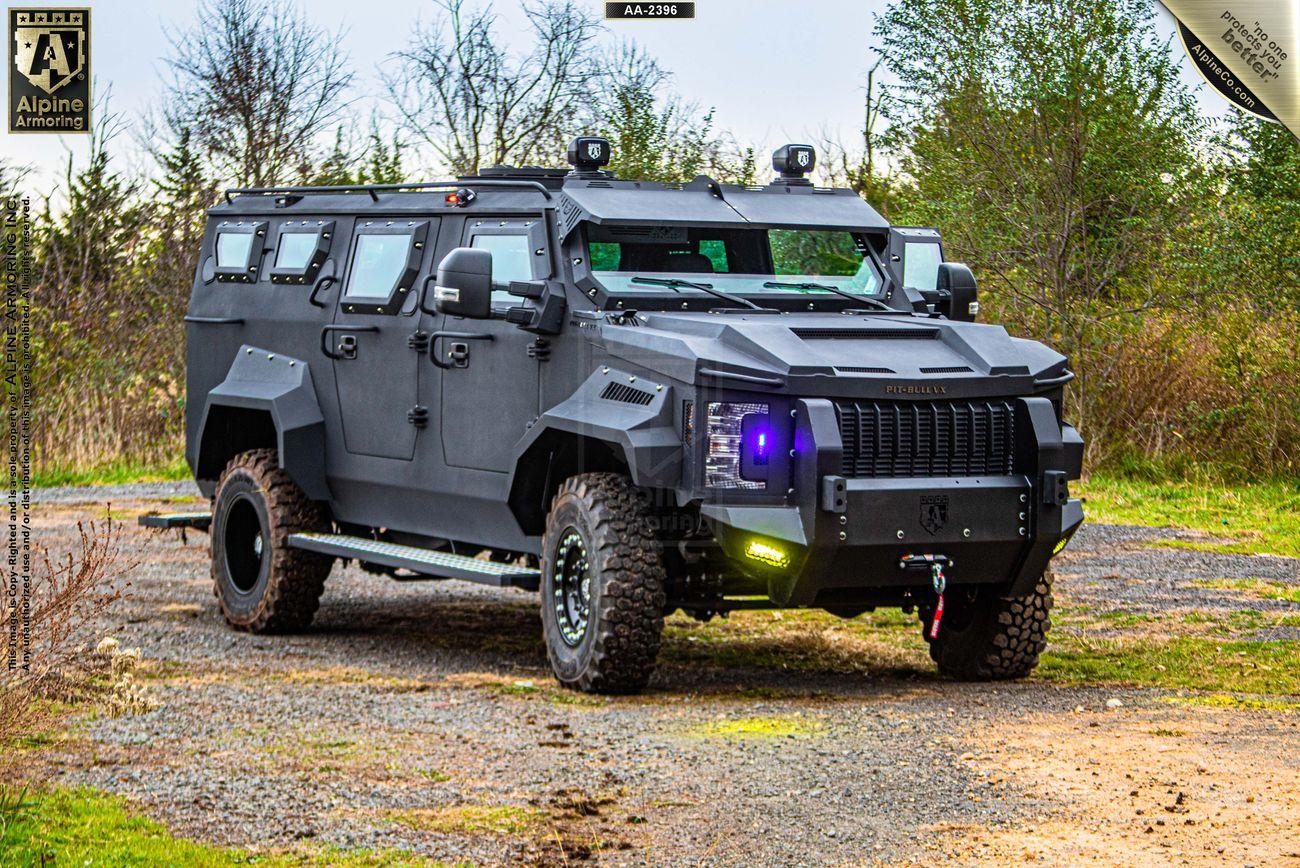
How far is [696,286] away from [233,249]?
3712mm


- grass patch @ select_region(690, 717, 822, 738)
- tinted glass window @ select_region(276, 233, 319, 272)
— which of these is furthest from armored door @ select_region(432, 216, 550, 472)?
grass patch @ select_region(690, 717, 822, 738)

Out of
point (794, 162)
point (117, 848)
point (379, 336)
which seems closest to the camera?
point (117, 848)

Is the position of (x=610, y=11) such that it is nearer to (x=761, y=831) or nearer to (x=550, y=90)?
(x=761, y=831)

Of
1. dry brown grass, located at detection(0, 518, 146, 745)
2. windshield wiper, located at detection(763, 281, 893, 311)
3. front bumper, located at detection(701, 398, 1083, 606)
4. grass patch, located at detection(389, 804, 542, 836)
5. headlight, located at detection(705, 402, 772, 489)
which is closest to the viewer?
grass patch, located at detection(389, 804, 542, 836)

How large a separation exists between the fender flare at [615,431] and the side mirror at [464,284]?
60cm

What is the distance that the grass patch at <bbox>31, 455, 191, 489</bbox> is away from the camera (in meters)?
18.9

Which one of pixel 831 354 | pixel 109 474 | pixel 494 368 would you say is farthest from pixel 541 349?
pixel 109 474

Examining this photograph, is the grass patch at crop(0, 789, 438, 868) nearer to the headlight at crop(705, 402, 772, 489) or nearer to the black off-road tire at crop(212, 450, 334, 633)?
the headlight at crop(705, 402, 772, 489)

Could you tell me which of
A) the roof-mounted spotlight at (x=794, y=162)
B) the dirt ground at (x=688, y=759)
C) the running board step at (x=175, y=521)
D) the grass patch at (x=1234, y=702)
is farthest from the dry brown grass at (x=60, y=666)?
the grass patch at (x=1234, y=702)

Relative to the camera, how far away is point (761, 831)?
5.91 meters

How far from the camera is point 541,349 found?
29.0ft

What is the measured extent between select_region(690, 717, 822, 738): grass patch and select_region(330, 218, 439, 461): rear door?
287 centimetres

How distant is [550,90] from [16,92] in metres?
14.0

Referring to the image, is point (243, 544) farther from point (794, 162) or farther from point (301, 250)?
point (794, 162)
